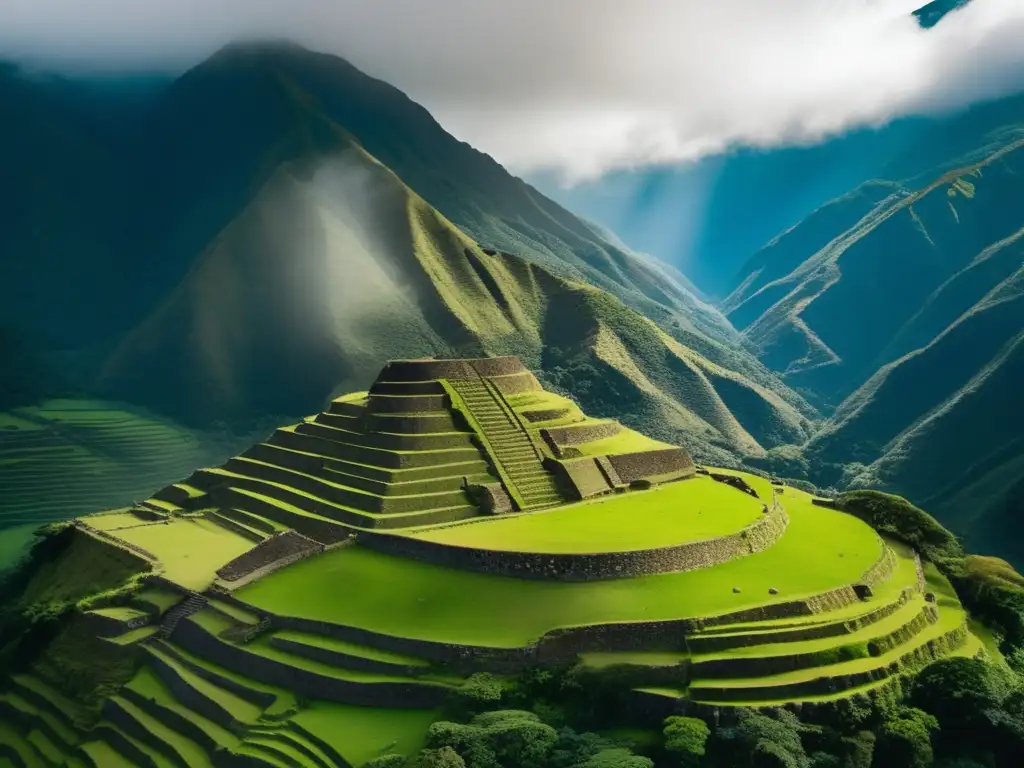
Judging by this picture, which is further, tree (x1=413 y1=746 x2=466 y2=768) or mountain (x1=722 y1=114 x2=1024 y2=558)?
mountain (x1=722 y1=114 x2=1024 y2=558)

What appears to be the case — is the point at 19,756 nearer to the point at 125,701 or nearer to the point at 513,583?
the point at 125,701

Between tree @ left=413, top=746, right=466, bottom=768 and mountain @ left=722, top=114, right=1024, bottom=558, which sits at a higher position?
mountain @ left=722, top=114, right=1024, bottom=558

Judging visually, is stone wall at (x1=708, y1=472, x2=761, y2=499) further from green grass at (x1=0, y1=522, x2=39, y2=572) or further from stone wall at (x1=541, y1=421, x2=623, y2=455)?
green grass at (x1=0, y1=522, x2=39, y2=572)

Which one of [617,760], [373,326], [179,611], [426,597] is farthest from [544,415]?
[373,326]

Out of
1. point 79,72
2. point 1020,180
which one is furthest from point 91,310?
point 1020,180

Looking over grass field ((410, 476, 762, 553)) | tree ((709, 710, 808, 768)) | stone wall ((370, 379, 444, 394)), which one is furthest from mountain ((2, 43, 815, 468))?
tree ((709, 710, 808, 768))

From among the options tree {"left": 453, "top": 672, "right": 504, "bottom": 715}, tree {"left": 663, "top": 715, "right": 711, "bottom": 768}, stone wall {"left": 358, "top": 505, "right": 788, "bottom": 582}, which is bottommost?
tree {"left": 663, "top": 715, "right": 711, "bottom": 768}

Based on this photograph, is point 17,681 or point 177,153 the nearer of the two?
point 17,681
